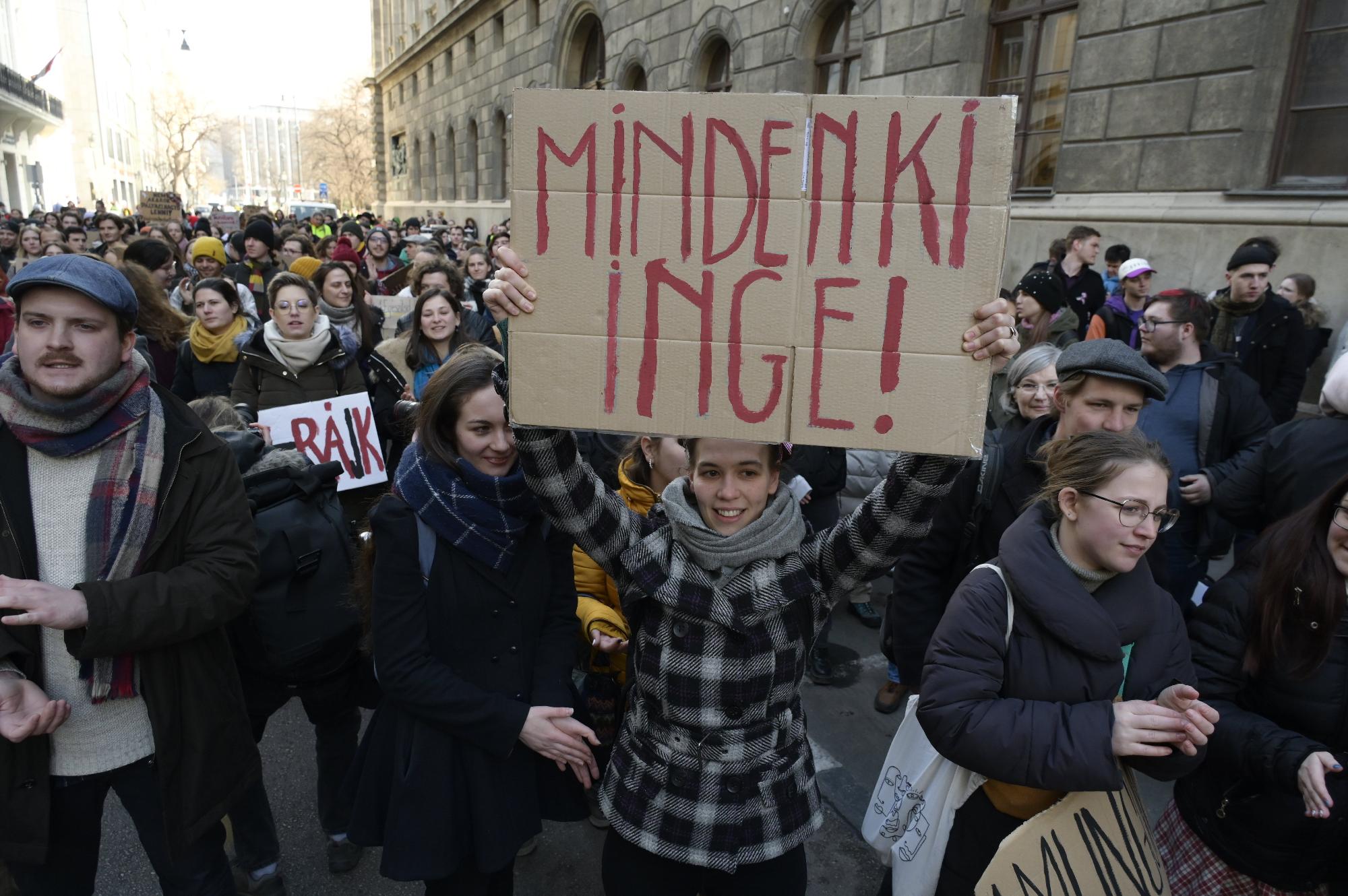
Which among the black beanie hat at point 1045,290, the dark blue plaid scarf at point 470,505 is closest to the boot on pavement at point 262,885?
the dark blue plaid scarf at point 470,505

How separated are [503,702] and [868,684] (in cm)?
268

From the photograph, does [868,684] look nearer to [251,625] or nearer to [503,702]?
[503,702]

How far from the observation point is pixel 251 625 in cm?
240

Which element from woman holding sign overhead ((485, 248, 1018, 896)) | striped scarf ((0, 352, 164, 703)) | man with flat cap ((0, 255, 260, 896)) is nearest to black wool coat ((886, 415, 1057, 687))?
woman holding sign overhead ((485, 248, 1018, 896))

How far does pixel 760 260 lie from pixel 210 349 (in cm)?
422

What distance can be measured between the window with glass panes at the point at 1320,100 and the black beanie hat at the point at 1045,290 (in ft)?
10.7

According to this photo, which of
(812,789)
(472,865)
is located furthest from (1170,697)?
(472,865)

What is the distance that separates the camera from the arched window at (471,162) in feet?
97.0

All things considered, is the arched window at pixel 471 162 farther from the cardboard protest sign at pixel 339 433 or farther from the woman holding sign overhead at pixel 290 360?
the cardboard protest sign at pixel 339 433

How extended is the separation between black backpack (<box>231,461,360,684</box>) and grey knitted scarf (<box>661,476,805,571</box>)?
115cm

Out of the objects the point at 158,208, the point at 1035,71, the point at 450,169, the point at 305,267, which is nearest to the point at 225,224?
the point at 158,208

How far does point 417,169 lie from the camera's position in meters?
37.5

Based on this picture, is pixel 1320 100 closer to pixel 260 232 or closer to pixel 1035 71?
pixel 1035 71

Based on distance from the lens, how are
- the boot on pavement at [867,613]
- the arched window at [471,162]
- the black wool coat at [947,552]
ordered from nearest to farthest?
the black wool coat at [947,552] < the boot on pavement at [867,613] < the arched window at [471,162]
